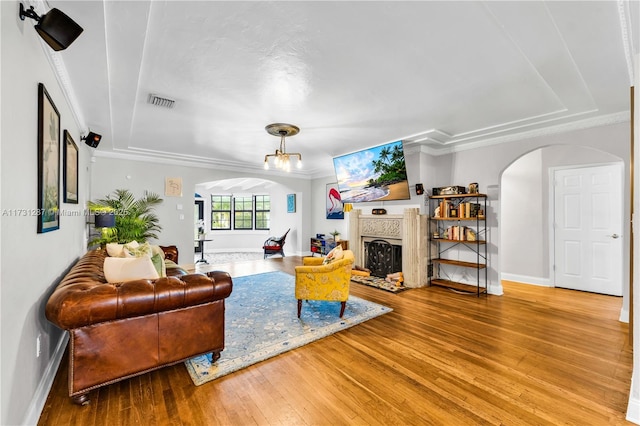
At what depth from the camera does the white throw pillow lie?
2.16 m

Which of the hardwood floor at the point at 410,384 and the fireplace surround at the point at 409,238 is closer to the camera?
the hardwood floor at the point at 410,384

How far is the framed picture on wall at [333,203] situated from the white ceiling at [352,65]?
133 inches

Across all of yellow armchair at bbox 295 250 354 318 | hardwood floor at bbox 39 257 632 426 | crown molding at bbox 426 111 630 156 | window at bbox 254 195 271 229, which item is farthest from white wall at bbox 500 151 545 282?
window at bbox 254 195 271 229

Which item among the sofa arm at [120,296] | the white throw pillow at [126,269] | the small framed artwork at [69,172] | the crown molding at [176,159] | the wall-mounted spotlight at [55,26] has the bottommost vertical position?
the sofa arm at [120,296]

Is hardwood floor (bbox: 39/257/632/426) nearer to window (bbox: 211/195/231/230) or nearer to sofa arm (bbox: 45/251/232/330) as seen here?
sofa arm (bbox: 45/251/232/330)

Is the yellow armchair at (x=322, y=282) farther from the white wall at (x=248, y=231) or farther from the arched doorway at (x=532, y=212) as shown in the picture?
the white wall at (x=248, y=231)

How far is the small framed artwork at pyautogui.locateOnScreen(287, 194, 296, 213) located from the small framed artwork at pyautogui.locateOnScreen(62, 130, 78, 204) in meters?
5.81

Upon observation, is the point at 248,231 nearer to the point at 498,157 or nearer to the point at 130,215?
the point at 130,215

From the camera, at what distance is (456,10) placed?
179 centimetres

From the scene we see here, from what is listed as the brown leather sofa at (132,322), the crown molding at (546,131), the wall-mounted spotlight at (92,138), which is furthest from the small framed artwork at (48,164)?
the crown molding at (546,131)

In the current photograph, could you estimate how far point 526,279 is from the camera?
17.2 feet

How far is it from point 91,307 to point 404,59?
2.98 metres

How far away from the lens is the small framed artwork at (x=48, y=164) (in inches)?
71.9

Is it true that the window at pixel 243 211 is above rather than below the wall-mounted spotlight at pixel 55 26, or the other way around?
below
